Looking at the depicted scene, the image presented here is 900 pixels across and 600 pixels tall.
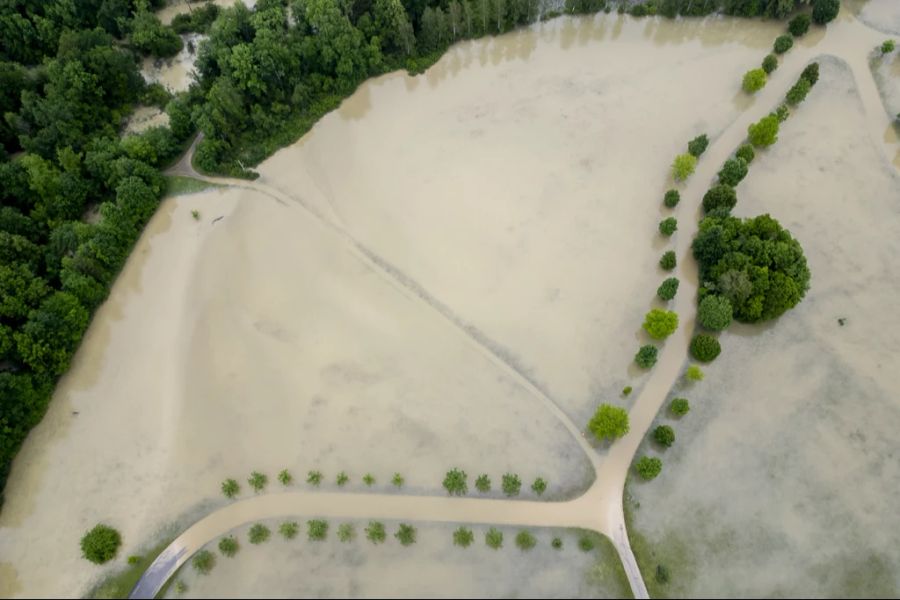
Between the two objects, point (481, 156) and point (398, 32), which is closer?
point (481, 156)

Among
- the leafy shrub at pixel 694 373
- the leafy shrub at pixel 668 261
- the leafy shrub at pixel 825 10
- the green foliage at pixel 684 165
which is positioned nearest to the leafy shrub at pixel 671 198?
the green foliage at pixel 684 165

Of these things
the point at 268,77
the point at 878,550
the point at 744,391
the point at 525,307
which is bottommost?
the point at 878,550

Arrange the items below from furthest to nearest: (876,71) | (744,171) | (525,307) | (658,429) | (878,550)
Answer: (876,71) → (744,171) → (525,307) → (658,429) → (878,550)

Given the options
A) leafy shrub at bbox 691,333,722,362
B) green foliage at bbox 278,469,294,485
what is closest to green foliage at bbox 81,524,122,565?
green foliage at bbox 278,469,294,485

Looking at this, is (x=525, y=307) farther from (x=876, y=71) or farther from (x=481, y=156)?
(x=876, y=71)

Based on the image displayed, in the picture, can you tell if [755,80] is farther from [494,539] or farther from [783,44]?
[494,539]

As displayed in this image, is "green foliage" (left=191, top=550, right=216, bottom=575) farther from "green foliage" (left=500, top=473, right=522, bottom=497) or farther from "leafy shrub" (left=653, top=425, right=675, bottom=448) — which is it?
"leafy shrub" (left=653, top=425, right=675, bottom=448)

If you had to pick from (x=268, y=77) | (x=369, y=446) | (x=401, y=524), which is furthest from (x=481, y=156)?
(x=401, y=524)

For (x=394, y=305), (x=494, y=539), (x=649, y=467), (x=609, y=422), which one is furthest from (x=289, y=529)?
(x=649, y=467)
